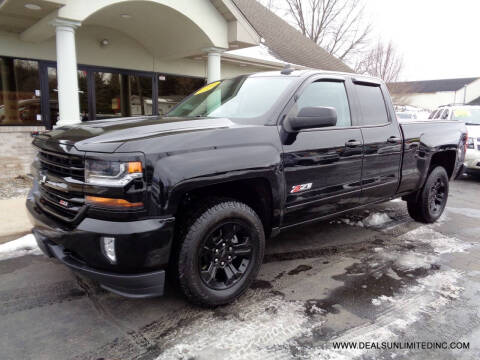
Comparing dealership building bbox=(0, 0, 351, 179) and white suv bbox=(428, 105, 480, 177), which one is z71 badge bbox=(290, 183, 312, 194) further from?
white suv bbox=(428, 105, 480, 177)

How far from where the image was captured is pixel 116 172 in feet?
7.75

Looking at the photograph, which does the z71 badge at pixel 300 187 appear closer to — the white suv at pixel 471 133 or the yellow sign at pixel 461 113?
the white suv at pixel 471 133

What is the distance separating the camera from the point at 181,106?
4234mm

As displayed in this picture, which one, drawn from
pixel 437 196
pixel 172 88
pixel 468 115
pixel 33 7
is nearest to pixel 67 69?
pixel 33 7

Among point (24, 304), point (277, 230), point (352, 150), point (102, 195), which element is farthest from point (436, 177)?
point (24, 304)

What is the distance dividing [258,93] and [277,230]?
1.35m

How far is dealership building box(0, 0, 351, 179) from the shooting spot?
704cm

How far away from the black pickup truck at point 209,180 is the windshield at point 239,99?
0.02m

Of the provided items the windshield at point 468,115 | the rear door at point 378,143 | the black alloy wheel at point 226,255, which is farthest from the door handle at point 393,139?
the windshield at point 468,115

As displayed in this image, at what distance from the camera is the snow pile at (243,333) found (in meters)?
2.41

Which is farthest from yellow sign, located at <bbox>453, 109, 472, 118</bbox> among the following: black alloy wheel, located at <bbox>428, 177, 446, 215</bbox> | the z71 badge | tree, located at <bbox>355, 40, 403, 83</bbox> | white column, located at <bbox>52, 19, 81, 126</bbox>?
tree, located at <bbox>355, 40, 403, 83</bbox>

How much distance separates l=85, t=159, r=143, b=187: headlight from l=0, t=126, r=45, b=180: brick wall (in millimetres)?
6666

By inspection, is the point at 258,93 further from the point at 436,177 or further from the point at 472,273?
the point at 436,177

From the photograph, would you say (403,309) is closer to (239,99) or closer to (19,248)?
(239,99)
